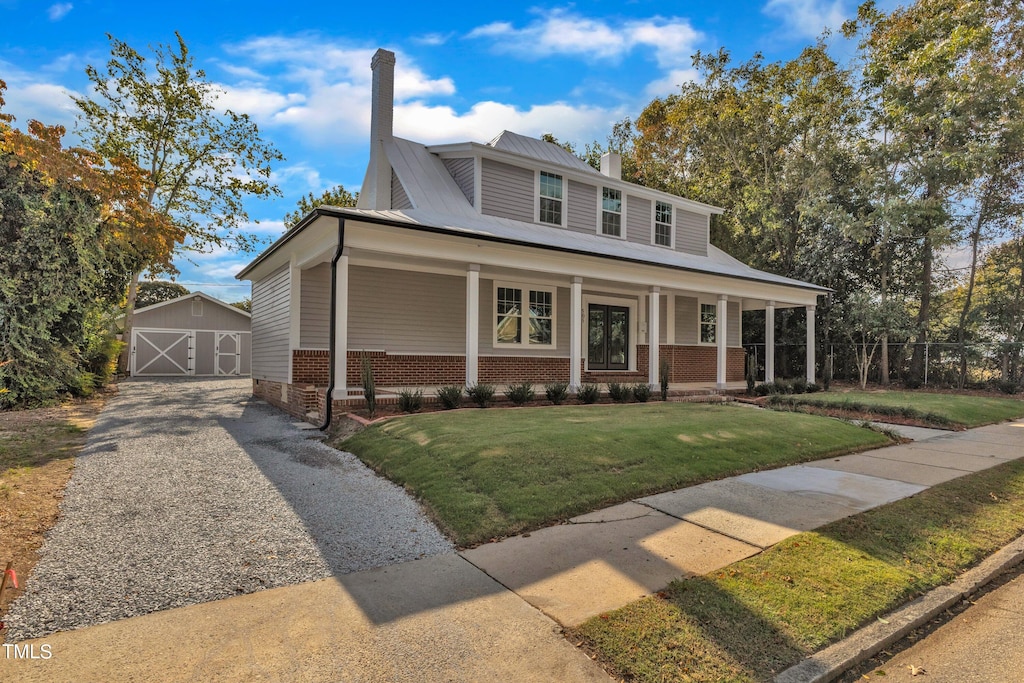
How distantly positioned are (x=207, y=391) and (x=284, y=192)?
36.5ft

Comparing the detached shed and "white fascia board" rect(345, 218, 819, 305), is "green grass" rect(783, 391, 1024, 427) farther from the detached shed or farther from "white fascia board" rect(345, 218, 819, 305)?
the detached shed

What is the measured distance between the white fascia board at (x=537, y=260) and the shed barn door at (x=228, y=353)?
20873mm

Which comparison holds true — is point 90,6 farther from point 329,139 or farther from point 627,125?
point 627,125

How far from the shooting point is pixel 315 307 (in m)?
11.4

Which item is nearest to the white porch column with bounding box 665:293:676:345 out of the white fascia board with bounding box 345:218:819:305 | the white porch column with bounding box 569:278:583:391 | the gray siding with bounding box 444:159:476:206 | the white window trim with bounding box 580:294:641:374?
the white window trim with bounding box 580:294:641:374

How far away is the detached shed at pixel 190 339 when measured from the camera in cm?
2491

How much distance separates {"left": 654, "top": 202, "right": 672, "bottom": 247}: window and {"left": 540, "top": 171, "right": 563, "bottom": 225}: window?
363cm

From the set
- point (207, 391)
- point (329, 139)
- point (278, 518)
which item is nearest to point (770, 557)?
point (278, 518)

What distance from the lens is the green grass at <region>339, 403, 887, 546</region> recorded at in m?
4.62

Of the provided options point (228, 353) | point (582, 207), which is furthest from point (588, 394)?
point (228, 353)

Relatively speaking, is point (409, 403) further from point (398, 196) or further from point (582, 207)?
point (582, 207)

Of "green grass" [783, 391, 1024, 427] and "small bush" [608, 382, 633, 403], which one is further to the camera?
"small bush" [608, 382, 633, 403]

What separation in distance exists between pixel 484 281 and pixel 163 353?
2004 centimetres

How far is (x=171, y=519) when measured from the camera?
14.3ft
